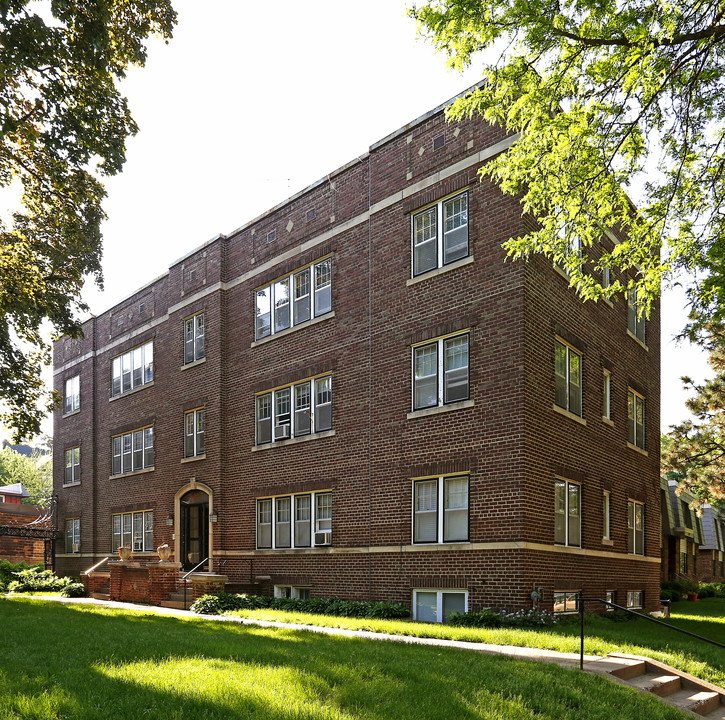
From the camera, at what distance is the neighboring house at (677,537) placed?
120 feet

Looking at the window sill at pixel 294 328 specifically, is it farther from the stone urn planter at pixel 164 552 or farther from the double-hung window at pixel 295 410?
the stone urn planter at pixel 164 552

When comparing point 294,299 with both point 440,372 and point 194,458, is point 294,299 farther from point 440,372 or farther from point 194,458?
point 194,458

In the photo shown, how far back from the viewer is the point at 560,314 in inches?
712

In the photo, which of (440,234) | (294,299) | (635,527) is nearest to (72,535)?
(294,299)

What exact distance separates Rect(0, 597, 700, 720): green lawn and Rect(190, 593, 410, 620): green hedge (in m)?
5.43

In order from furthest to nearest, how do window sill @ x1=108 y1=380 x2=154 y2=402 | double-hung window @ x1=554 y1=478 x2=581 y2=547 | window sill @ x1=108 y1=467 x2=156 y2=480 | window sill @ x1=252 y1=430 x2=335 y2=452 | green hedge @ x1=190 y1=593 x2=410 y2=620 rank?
window sill @ x1=108 y1=380 x2=154 y2=402, window sill @ x1=108 y1=467 x2=156 y2=480, window sill @ x1=252 y1=430 x2=335 y2=452, double-hung window @ x1=554 y1=478 x2=581 y2=547, green hedge @ x1=190 y1=593 x2=410 y2=620

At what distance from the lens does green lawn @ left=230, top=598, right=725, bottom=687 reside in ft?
38.3

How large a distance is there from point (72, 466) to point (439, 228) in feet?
74.1

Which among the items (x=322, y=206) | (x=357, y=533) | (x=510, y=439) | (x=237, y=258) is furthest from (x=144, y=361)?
(x=510, y=439)

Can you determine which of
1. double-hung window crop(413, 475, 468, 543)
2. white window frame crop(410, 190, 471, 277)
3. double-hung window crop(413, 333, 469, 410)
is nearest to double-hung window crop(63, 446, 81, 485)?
double-hung window crop(413, 475, 468, 543)

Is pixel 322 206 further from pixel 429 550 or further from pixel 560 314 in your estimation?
pixel 429 550

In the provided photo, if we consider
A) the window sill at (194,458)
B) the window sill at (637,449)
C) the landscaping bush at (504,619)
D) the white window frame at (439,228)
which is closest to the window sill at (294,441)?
the window sill at (194,458)

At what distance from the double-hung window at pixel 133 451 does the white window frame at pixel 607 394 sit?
635 inches

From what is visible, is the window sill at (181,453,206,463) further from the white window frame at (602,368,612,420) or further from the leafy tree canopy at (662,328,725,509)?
the leafy tree canopy at (662,328,725,509)
